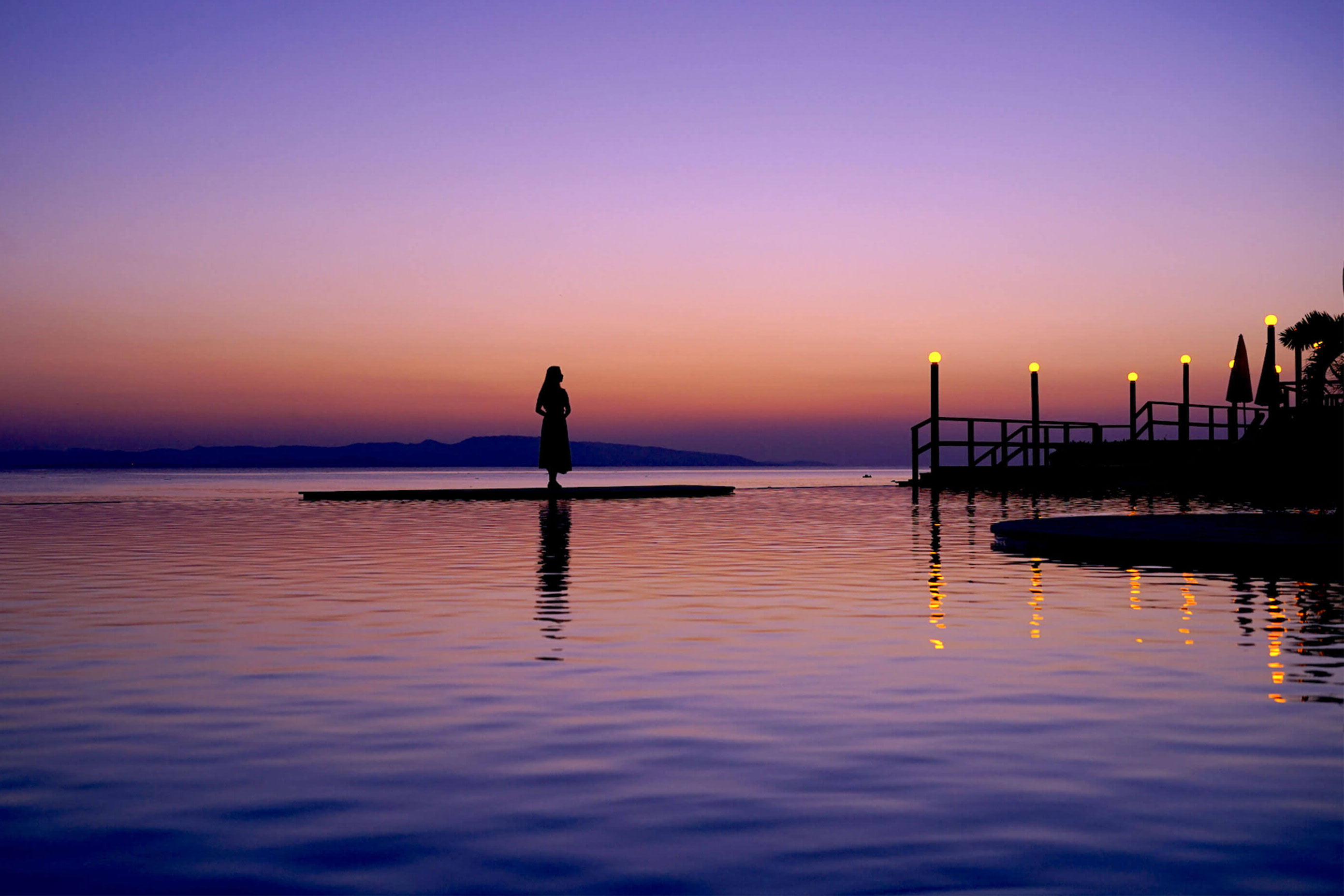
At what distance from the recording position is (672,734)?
18.9 feet

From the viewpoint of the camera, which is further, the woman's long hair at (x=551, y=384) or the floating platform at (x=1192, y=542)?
the woman's long hair at (x=551, y=384)

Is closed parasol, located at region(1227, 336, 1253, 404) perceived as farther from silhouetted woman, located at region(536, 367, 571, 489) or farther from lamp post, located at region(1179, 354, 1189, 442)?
silhouetted woman, located at region(536, 367, 571, 489)

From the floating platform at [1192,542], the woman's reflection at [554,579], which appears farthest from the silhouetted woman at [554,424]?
the floating platform at [1192,542]

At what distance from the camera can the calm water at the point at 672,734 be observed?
3.95m

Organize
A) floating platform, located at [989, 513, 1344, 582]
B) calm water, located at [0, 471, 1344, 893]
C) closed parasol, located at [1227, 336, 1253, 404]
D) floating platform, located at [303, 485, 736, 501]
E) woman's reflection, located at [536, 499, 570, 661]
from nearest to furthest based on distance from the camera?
1. calm water, located at [0, 471, 1344, 893]
2. woman's reflection, located at [536, 499, 570, 661]
3. floating platform, located at [989, 513, 1344, 582]
4. floating platform, located at [303, 485, 736, 501]
5. closed parasol, located at [1227, 336, 1253, 404]

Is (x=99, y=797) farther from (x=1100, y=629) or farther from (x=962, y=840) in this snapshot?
(x=1100, y=629)

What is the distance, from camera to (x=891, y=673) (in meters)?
7.24

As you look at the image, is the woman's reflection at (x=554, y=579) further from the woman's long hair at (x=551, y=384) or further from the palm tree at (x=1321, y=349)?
the palm tree at (x=1321, y=349)

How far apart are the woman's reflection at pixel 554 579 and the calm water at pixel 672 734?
3.1 inches

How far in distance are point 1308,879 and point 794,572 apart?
955 cm

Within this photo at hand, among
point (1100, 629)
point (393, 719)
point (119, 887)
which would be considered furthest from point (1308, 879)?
point (1100, 629)

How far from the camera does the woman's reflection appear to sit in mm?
9234

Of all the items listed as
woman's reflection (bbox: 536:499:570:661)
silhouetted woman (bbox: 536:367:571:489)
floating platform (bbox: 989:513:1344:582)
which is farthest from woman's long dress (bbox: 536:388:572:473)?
floating platform (bbox: 989:513:1344:582)

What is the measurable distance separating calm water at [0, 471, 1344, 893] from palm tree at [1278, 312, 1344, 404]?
18.1 meters
